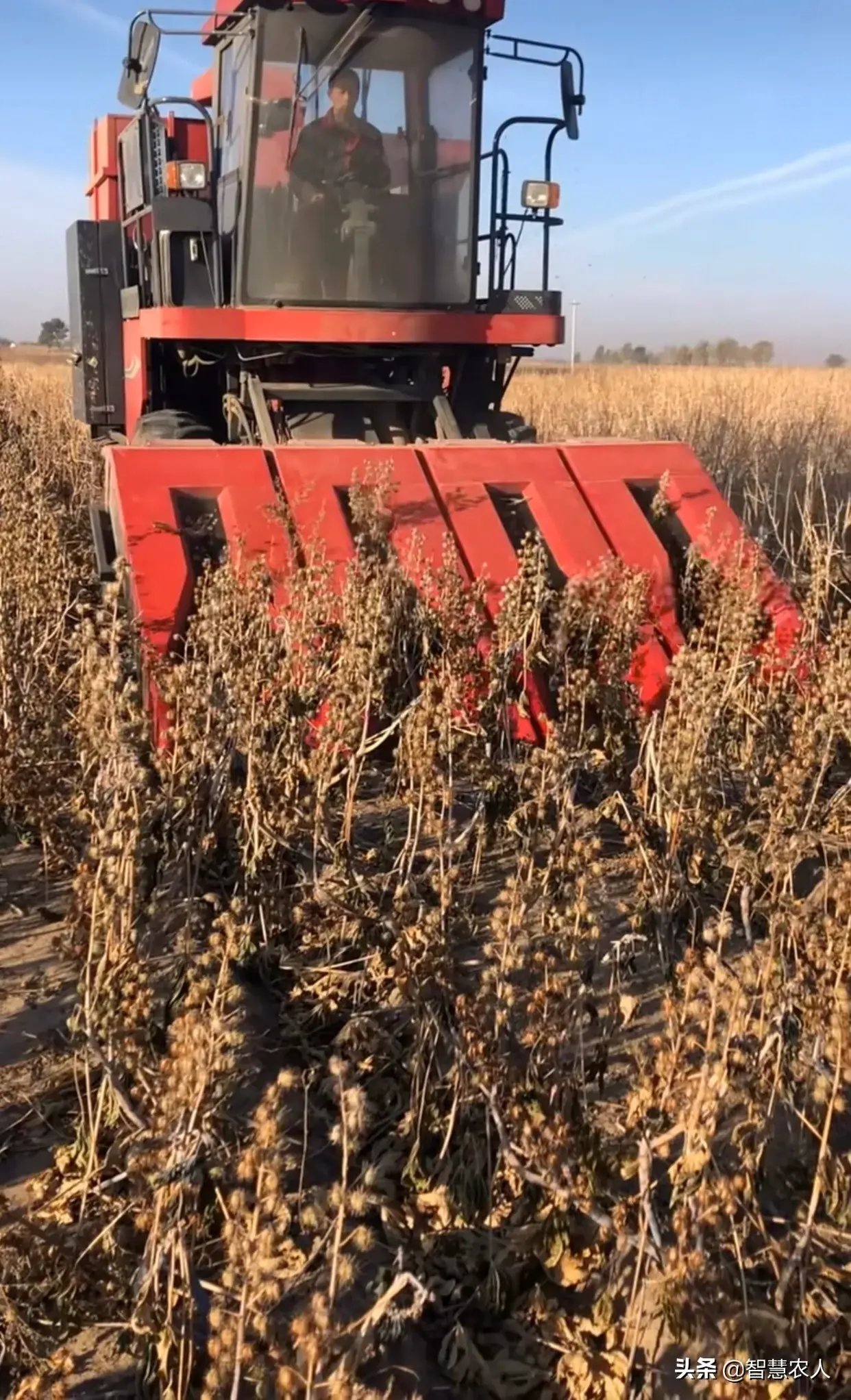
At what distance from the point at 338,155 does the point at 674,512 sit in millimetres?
2226

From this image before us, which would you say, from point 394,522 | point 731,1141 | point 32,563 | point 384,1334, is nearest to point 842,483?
point 394,522

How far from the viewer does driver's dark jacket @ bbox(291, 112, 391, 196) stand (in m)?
4.98

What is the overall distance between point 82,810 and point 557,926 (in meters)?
0.91

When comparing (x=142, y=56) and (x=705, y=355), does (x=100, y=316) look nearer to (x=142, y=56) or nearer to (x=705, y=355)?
(x=142, y=56)

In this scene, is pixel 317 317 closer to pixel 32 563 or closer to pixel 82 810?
pixel 32 563

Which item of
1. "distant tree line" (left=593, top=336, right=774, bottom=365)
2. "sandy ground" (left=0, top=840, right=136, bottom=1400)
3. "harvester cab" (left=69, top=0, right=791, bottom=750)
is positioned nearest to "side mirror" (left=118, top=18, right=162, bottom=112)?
"harvester cab" (left=69, top=0, right=791, bottom=750)

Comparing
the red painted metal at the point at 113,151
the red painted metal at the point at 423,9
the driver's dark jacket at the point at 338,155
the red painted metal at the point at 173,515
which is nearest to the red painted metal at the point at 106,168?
the red painted metal at the point at 113,151

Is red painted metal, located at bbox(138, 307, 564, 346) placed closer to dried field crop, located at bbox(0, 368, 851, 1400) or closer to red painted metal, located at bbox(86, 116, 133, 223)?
dried field crop, located at bbox(0, 368, 851, 1400)

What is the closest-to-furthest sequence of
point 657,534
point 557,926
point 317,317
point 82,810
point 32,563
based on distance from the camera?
Result: point 82,810, point 557,926, point 32,563, point 657,534, point 317,317

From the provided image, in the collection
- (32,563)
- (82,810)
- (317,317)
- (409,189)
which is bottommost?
(82,810)

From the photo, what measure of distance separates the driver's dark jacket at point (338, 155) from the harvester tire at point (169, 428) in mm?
1071

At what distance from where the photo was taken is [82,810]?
83.6 inches

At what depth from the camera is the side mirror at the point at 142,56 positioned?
4750 mm

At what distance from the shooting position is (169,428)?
16.1ft
